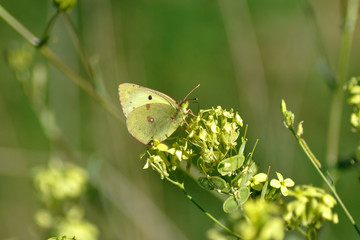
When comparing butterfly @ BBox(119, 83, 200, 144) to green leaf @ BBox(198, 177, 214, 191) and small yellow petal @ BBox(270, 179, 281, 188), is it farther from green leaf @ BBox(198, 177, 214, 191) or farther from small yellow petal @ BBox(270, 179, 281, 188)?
small yellow petal @ BBox(270, 179, 281, 188)

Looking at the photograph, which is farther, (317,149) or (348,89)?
(317,149)

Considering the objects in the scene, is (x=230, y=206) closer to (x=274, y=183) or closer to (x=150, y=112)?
(x=274, y=183)

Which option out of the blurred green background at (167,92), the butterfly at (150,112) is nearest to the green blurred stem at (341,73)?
the blurred green background at (167,92)

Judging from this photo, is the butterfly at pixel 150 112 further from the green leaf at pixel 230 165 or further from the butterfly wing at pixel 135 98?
the green leaf at pixel 230 165

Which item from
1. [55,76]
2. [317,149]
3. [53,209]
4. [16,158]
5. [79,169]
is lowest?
[317,149]

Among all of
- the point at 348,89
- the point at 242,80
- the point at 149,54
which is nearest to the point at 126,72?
the point at 149,54

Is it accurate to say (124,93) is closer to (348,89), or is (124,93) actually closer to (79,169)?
(79,169)
